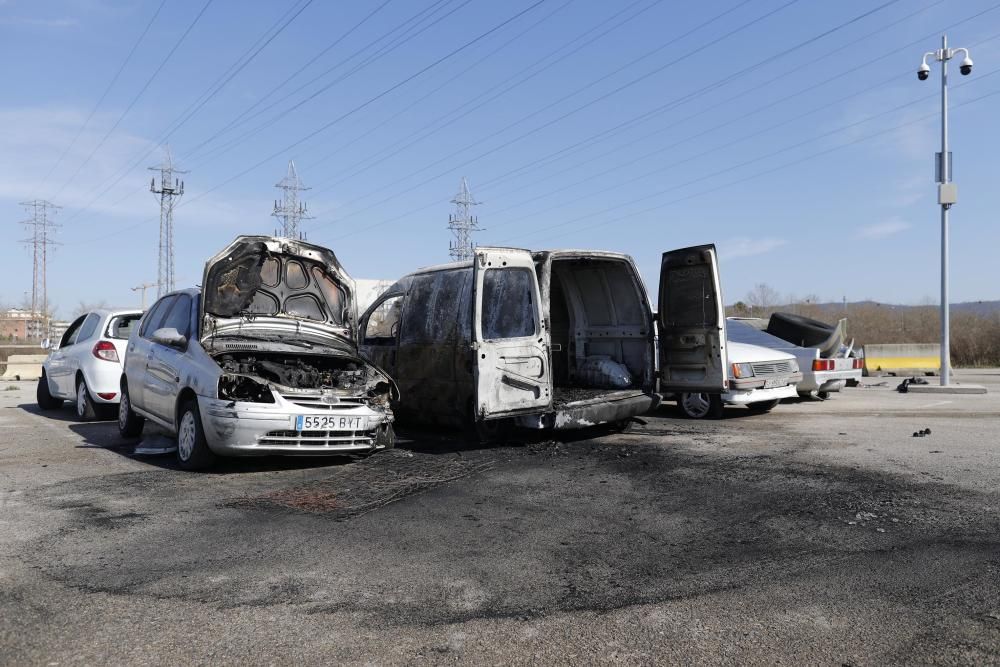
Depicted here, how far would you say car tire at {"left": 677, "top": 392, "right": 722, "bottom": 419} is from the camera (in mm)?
10961

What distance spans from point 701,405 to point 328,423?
578 cm

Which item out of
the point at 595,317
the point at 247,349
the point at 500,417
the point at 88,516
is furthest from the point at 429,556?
the point at 595,317

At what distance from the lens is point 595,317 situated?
1074cm

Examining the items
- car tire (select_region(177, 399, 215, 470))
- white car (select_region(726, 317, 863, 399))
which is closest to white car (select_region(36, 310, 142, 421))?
car tire (select_region(177, 399, 215, 470))

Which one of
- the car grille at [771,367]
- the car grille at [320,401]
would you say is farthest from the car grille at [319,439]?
the car grille at [771,367]

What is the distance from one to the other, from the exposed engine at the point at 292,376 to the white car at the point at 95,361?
4.42m

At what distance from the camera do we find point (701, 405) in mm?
11094

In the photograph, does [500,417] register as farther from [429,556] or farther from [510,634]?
[510,634]

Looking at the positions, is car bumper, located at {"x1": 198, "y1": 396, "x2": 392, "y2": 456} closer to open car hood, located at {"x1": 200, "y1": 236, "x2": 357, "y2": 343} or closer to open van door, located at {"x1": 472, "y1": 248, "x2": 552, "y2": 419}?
open car hood, located at {"x1": 200, "y1": 236, "x2": 357, "y2": 343}

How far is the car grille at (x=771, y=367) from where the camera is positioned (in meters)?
11.0

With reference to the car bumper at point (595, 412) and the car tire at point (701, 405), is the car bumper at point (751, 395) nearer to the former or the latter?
the car tire at point (701, 405)

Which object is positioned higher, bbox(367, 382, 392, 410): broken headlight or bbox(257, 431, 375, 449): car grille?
bbox(367, 382, 392, 410): broken headlight

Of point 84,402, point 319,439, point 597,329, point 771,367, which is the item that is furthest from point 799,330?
point 84,402

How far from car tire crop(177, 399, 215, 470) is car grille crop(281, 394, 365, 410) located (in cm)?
87
